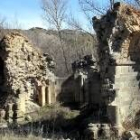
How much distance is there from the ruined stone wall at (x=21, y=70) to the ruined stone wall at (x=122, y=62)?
6.09 metres

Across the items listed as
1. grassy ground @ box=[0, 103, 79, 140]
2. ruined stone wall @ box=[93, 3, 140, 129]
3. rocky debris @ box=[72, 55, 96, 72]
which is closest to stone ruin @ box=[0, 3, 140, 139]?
ruined stone wall @ box=[93, 3, 140, 129]

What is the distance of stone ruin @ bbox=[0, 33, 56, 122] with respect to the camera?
65.4 ft

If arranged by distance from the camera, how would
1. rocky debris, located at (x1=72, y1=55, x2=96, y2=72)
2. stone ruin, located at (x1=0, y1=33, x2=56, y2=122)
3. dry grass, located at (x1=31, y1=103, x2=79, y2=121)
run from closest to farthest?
dry grass, located at (x1=31, y1=103, x2=79, y2=121), stone ruin, located at (x1=0, y1=33, x2=56, y2=122), rocky debris, located at (x1=72, y1=55, x2=96, y2=72)

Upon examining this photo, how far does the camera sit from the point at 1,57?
68.3 feet

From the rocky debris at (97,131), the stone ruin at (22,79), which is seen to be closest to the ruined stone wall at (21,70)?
the stone ruin at (22,79)

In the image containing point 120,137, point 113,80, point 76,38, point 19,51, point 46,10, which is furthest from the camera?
point 76,38

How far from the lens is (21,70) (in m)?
20.7

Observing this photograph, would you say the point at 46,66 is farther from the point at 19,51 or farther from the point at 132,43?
the point at 132,43

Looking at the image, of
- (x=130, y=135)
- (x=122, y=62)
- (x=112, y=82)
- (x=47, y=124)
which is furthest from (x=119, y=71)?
(x=47, y=124)

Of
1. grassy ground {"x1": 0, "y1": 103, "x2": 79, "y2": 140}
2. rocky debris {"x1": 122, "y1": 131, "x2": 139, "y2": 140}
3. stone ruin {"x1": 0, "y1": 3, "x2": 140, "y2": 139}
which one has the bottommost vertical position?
rocky debris {"x1": 122, "y1": 131, "x2": 139, "y2": 140}

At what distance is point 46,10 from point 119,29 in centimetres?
2429

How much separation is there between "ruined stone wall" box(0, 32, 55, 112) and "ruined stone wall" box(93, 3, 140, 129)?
609cm

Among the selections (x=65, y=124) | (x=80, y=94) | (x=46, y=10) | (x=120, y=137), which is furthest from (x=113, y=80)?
(x=46, y=10)

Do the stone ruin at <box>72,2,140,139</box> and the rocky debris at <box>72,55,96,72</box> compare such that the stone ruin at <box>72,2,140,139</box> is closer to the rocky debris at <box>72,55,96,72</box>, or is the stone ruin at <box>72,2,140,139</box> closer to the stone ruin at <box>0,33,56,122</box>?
the stone ruin at <box>0,33,56,122</box>
